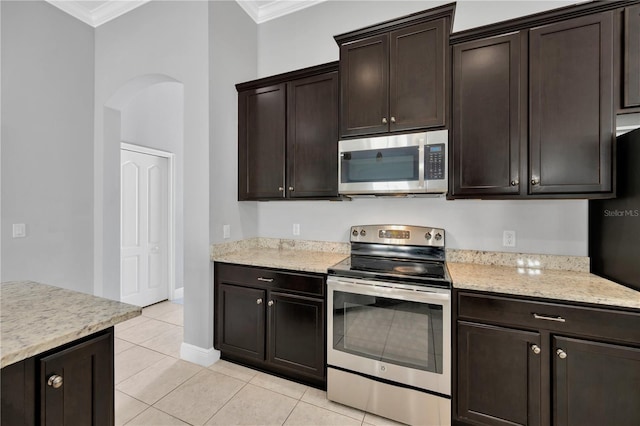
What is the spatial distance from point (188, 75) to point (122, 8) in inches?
48.8

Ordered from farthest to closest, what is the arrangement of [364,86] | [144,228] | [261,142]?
[144,228] → [261,142] → [364,86]

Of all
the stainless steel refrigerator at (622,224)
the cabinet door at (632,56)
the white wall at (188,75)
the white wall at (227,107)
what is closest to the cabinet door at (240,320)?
the white wall at (188,75)

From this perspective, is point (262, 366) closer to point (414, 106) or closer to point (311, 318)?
point (311, 318)

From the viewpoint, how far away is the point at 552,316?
155 cm

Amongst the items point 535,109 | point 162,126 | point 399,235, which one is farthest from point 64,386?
point 162,126

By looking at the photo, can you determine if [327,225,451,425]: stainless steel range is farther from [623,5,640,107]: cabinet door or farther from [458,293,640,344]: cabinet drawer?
[623,5,640,107]: cabinet door

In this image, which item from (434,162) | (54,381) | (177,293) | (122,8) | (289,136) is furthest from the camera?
(177,293)

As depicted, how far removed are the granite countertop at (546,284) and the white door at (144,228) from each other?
3818 mm

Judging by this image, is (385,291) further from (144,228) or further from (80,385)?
(144,228)

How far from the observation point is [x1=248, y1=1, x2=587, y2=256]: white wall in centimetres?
209

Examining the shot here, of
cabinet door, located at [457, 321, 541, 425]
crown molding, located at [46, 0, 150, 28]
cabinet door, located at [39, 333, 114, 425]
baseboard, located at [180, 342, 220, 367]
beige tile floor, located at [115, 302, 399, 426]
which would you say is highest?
crown molding, located at [46, 0, 150, 28]

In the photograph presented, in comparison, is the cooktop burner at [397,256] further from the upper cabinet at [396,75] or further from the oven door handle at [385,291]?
the upper cabinet at [396,75]

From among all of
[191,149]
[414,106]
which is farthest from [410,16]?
[191,149]

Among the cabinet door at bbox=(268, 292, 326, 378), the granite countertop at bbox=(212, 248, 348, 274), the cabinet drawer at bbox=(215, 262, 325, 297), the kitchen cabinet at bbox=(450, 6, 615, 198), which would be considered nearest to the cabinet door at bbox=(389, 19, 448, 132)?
the kitchen cabinet at bbox=(450, 6, 615, 198)
